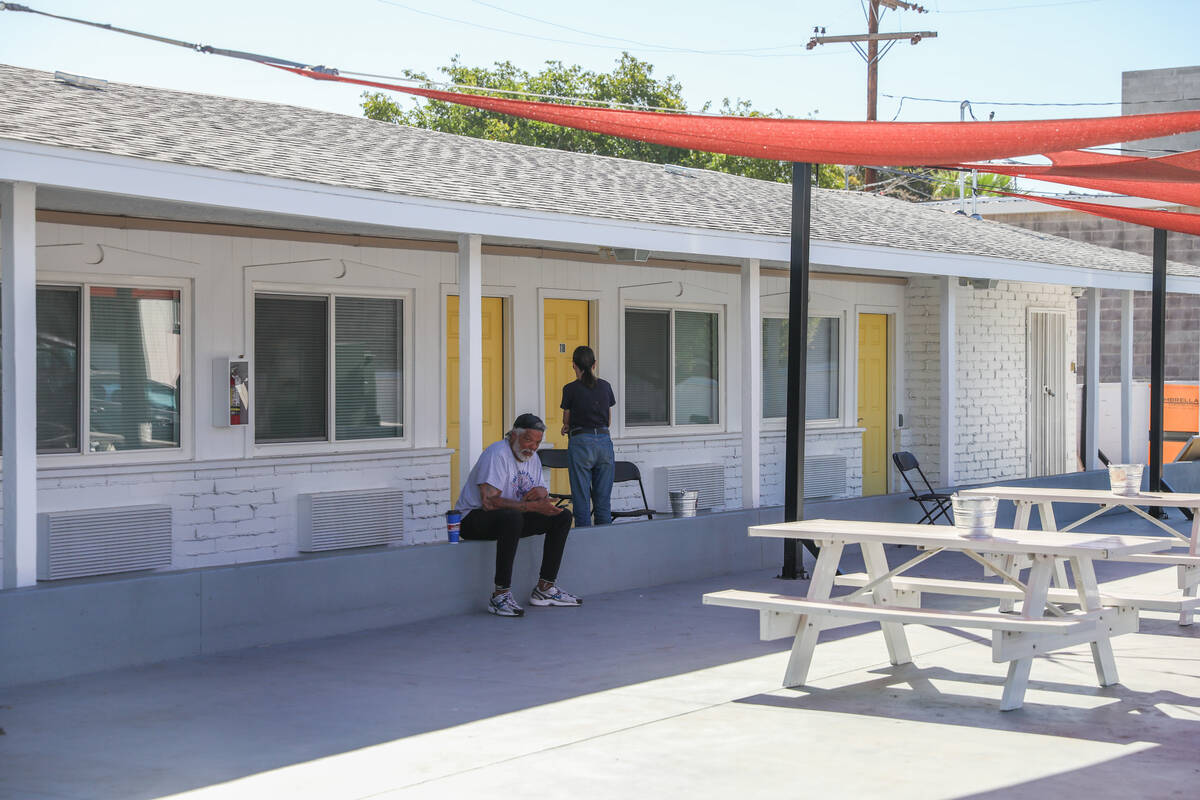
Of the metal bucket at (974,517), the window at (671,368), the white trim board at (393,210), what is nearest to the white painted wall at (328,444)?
the window at (671,368)

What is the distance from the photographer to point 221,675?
280 inches

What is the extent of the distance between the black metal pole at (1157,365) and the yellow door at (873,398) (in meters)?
2.85

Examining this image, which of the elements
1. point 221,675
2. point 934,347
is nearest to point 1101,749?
point 221,675

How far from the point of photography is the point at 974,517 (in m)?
6.64

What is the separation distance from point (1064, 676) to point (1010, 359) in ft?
31.8

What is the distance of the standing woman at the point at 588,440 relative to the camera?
1066 centimetres

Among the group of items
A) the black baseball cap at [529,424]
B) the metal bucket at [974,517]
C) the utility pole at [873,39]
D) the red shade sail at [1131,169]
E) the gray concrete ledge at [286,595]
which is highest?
the utility pole at [873,39]

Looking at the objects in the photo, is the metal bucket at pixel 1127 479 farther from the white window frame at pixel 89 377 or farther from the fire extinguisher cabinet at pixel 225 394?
the white window frame at pixel 89 377

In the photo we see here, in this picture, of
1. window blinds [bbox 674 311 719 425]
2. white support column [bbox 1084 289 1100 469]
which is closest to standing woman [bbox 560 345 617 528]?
window blinds [bbox 674 311 719 425]

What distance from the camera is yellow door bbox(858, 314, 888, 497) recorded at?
15305 millimetres

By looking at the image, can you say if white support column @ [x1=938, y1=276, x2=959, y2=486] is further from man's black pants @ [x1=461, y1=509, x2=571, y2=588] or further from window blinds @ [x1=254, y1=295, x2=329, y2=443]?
window blinds @ [x1=254, y1=295, x2=329, y2=443]

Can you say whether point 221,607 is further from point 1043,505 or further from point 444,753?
point 1043,505

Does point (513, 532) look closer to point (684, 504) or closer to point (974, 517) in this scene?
point (684, 504)

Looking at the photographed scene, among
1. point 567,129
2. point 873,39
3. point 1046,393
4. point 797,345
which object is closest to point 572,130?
point 567,129
